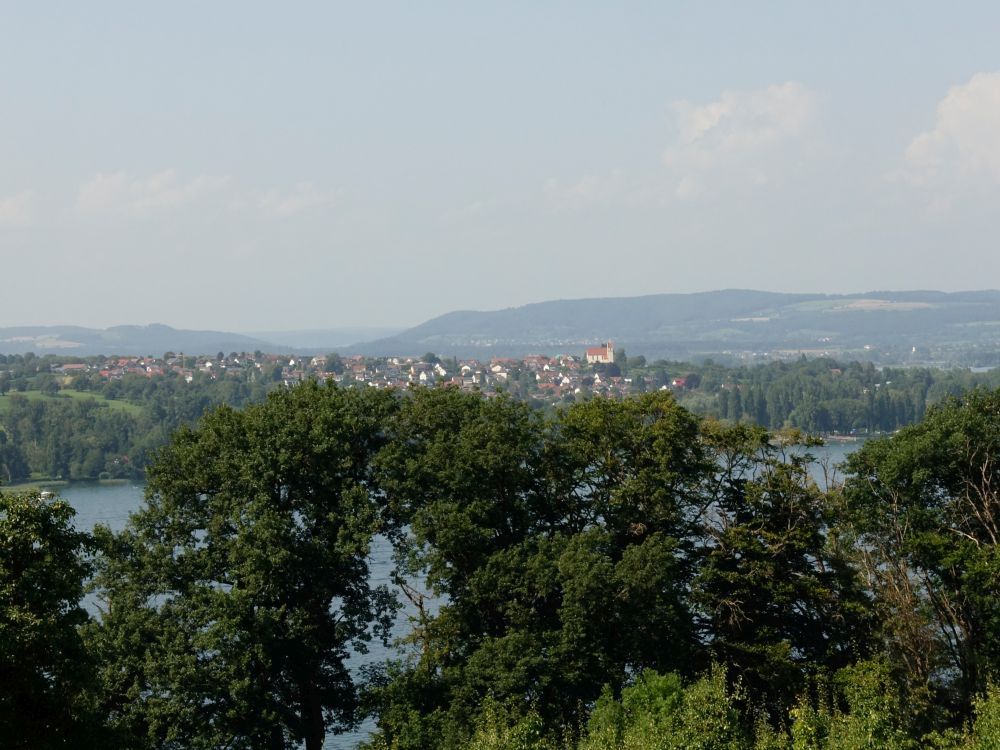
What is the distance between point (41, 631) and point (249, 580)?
773 centimetres

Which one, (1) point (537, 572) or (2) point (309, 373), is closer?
(1) point (537, 572)

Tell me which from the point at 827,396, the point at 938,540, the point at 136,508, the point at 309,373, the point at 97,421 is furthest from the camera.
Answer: the point at 309,373

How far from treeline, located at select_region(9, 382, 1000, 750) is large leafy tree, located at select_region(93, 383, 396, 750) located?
5 centimetres

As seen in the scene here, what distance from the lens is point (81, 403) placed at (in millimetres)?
121062

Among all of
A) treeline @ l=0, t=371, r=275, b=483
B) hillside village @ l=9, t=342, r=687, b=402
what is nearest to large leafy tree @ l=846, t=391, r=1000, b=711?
treeline @ l=0, t=371, r=275, b=483

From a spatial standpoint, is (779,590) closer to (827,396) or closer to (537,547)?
(537,547)

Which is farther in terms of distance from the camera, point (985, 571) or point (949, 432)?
point (949, 432)

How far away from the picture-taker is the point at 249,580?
23.2 m

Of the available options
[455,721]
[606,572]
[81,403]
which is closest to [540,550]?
[606,572]

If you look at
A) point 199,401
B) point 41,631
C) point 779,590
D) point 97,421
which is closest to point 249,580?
point 41,631

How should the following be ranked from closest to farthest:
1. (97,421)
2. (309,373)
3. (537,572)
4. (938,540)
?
(537,572) → (938,540) → (97,421) → (309,373)

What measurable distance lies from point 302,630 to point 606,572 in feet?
17.9

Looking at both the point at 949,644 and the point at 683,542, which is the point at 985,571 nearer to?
the point at 949,644

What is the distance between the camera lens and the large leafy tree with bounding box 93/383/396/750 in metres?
22.5
